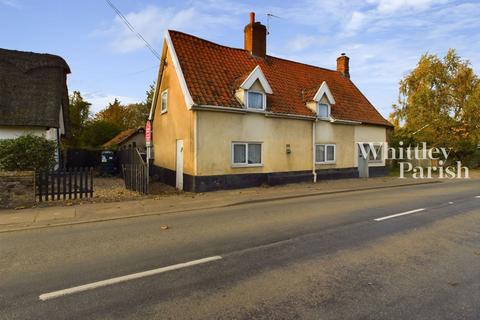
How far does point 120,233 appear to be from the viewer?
6.95 metres

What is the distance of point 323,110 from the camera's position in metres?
18.1

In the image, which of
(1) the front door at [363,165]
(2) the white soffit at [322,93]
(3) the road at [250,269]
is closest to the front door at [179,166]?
(3) the road at [250,269]

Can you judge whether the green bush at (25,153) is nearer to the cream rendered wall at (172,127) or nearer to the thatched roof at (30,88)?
the cream rendered wall at (172,127)

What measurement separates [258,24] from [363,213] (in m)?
13.9

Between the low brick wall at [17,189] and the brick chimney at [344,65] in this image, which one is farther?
the brick chimney at [344,65]

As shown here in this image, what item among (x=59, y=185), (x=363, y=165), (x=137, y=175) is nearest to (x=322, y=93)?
(x=363, y=165)

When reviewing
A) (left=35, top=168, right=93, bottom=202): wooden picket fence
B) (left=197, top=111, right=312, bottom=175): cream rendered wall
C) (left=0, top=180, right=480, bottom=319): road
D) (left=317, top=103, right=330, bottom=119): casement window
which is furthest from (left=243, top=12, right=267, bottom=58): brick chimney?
(left=0, top=180, right=480, bottom=319): road

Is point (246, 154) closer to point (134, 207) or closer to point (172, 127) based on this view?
point (172, 127)

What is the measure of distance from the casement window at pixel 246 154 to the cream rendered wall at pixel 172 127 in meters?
2.14

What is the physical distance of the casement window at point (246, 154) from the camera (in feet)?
47.8

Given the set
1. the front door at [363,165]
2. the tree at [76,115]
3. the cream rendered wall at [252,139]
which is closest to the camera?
the cream rendered wall at [252,139]

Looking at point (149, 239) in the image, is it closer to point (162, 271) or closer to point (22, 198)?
point (162, 271)

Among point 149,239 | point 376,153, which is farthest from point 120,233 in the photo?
point 376,153

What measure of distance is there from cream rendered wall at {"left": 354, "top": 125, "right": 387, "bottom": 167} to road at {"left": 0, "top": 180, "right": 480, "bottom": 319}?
12.4m
